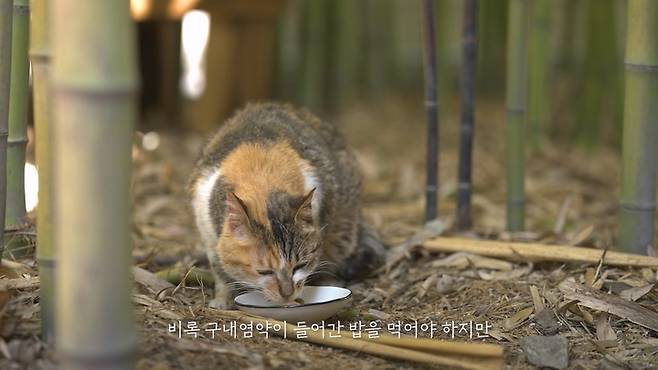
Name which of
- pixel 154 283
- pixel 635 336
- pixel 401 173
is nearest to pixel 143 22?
pixel 401 173

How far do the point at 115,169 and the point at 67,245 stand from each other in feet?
0.59

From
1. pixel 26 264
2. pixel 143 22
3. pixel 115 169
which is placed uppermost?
pixel 143 22

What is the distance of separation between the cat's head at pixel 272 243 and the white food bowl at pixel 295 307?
4 centimetres

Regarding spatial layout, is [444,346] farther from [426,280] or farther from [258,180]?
[426,280]

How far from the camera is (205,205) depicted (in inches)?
133

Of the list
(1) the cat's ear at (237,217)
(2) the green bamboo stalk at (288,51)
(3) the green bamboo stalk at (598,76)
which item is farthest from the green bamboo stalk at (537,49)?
(2) the green bamboo stalk at (288,51)

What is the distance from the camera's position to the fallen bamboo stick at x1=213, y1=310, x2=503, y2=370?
2555 mm

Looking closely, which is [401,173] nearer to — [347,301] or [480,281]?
[480,281]

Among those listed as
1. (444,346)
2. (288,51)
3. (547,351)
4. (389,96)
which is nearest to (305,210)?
(444,346)

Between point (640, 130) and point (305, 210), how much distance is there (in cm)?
131

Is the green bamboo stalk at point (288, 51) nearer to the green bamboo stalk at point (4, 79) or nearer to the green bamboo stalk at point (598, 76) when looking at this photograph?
the green bamboo stalk at point (598, 76)

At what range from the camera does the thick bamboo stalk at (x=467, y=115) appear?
153 inches

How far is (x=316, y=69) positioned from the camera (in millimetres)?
8125

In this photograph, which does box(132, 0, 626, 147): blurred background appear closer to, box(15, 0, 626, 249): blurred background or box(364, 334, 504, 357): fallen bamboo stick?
box(15, 0, 626, 249): blurred background
